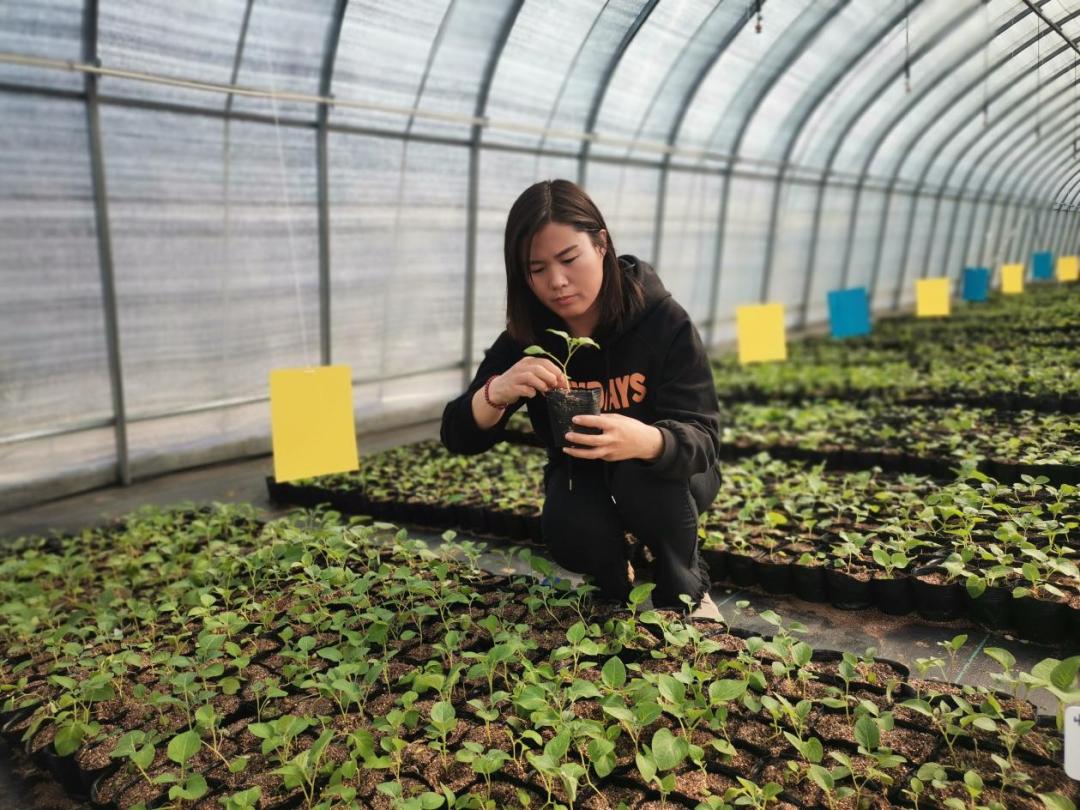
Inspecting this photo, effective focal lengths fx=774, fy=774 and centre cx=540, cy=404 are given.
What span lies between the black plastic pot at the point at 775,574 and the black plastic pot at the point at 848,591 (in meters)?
0.17

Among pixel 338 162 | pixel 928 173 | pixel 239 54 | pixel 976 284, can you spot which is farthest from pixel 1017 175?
pixel 239 54

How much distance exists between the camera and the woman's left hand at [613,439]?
1860 millimetres

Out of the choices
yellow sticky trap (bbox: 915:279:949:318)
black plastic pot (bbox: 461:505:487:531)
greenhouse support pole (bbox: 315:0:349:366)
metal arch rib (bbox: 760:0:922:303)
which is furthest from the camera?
metal arch rib (bbox: 760:0:922:303)

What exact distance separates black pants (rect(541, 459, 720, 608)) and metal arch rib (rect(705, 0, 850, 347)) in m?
7.62

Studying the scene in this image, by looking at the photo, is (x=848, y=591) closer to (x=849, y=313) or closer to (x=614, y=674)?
(x=614, y=674)

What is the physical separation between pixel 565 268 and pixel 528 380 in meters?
0.31

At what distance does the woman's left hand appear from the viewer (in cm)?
186

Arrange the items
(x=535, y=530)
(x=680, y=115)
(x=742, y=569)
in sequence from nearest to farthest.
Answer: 1. (x=742, y=569)
2. (x=535, y=530)
3. (x=680, y=115)

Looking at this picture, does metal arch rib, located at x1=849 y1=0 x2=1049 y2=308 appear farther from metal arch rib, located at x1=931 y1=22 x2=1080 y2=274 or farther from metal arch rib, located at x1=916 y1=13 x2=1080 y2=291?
metal arch rib, located at x1=931 y1=22 x2=1080 y2=274

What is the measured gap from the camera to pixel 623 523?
2.44 metres

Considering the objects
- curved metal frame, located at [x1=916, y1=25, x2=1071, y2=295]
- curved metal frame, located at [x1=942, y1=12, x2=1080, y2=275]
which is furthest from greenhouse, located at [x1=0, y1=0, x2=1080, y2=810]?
curved metal frame, located at [x1=942, y1=12, x2=1080, y2=275]

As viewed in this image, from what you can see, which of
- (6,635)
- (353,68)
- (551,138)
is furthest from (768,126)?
(6,635)

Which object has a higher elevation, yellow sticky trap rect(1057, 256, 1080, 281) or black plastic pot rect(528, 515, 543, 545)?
yellow sticky trap rect(1057, 256, 1080, 281)

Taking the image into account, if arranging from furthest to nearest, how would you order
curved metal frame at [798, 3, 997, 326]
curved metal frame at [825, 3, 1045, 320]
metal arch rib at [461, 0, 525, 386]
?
curved metal frame at [798, 3, 997, 326]
curved metal frame at [825, 3, 1045, 320]
metal arch rib at [461, 0, 525, 386]
